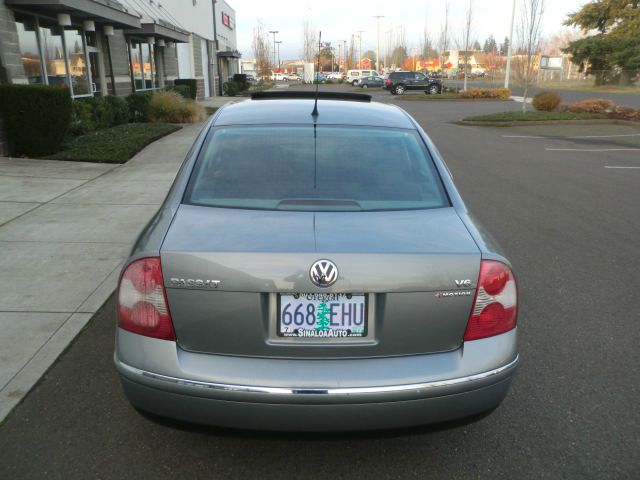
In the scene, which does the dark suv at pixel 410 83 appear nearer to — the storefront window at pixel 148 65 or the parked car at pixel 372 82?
the parked car at pixel 372 82

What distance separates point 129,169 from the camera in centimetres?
1052

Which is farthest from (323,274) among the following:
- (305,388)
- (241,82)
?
(241,82)

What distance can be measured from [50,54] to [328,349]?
1473 centimetres

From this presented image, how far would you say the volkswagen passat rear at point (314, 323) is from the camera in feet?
7.13

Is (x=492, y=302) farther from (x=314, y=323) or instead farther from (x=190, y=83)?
(x=190, y=83)

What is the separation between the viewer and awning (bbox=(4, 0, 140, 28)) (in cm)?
1173

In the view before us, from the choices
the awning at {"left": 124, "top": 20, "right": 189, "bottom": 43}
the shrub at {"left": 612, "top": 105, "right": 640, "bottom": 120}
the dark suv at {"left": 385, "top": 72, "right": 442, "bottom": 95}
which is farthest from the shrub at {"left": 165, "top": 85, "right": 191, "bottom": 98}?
the dark suv at {"left": 385, "top": 72, "right": 442, "bottom": 95}

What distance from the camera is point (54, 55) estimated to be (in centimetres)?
1445

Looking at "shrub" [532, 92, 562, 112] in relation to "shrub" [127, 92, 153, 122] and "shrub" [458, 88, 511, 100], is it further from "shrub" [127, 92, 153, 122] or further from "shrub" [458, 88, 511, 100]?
"shrub" [127, 92, 153, 122]

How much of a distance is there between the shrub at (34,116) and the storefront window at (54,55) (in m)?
3.52

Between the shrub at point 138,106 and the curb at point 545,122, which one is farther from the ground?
the shrub at point 138,106

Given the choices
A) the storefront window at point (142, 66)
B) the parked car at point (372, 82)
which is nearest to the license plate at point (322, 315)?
the storefront window at point (142, 66)

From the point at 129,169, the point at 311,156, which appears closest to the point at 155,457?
the point at 311,156

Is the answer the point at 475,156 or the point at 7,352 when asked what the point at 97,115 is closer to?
the point at 475,156
